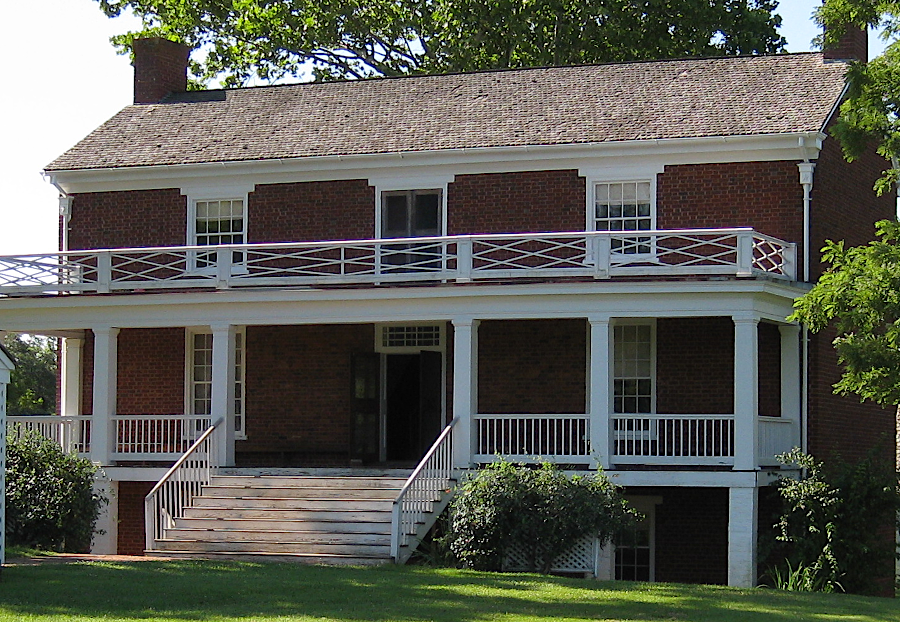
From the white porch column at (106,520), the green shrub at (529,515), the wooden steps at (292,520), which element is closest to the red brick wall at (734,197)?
the green shrub at (529,515)

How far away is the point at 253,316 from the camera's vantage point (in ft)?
80.0

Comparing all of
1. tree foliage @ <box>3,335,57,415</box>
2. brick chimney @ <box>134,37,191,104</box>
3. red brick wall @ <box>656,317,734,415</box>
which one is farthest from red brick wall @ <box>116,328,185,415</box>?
tree foliage @ <box>3,335,57,415</box>

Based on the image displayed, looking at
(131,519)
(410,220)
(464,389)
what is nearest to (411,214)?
(410,220)

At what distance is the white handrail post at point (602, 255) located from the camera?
2283 centimetres

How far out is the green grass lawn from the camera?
15.4 meters

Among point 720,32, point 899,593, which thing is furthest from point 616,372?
point 720,32

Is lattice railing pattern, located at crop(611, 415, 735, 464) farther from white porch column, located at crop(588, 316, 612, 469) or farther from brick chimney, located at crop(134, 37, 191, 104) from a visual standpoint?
brick chimney, located at crop(134, 37, 191, 104)

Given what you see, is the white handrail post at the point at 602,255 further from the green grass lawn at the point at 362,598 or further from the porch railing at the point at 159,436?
the porch railing at the point at 159,436

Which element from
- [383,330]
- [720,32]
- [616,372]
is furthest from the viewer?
[720,32]

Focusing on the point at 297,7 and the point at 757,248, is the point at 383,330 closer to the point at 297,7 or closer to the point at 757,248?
the point at 757,248

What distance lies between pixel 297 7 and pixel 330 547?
24575 mm

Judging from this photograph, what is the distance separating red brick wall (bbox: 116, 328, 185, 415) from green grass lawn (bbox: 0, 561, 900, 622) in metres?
7.91

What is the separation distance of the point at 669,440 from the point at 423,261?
5121mm

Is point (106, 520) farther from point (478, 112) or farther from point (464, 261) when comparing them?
point (478, 112)
